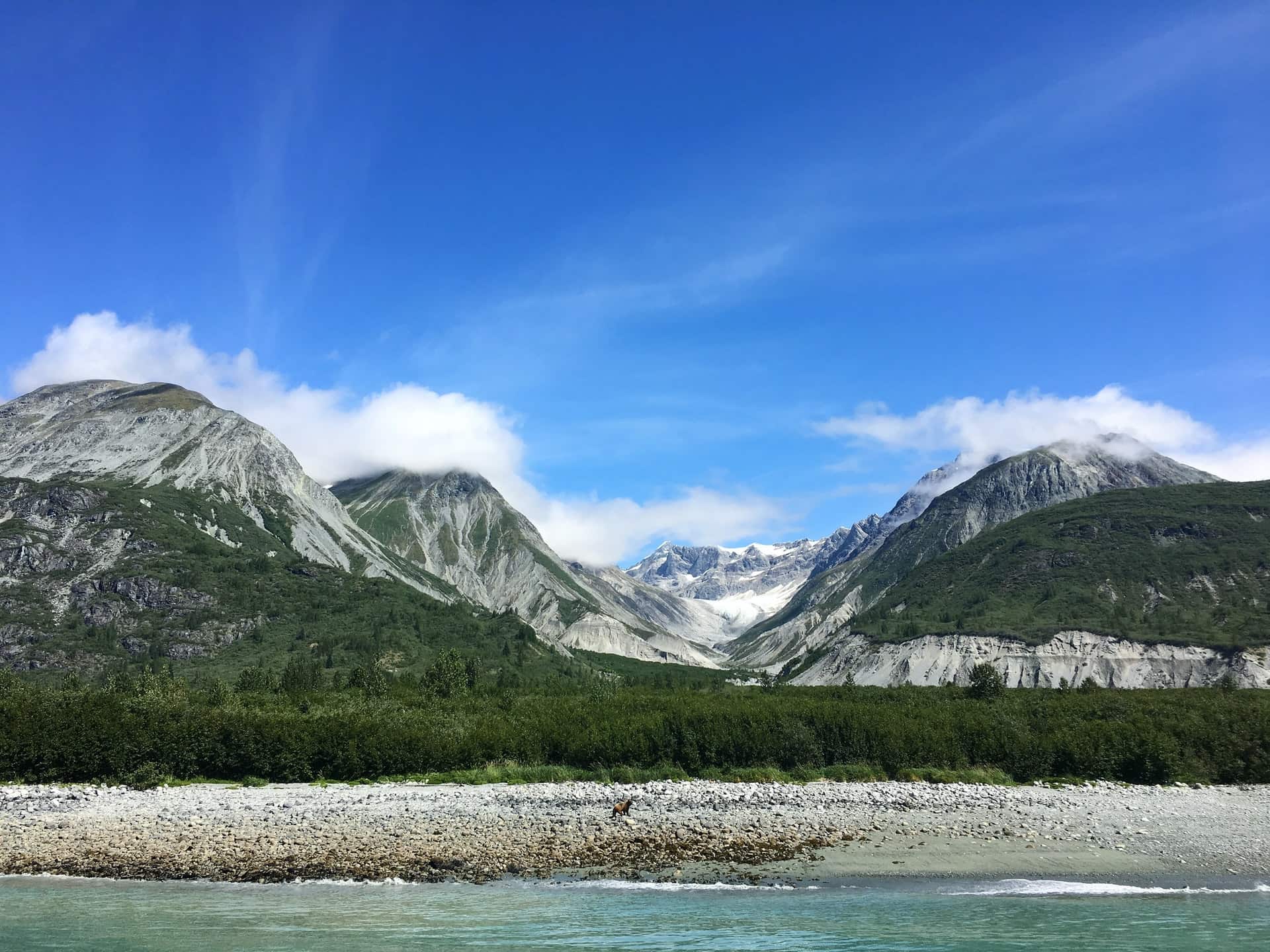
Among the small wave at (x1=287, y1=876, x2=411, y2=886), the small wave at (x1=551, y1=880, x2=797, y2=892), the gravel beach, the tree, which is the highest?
the tree

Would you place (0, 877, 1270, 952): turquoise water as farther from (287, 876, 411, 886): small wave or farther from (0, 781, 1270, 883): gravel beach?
(0, 781, 1270, 883): gravel beach

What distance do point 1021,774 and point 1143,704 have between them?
29550 millimetres

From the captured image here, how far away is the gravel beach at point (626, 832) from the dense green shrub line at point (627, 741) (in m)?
4.46

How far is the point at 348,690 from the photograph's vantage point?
423ft

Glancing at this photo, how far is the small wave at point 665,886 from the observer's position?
38688 mm

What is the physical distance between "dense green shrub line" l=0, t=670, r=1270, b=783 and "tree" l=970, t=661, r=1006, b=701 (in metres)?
32.8

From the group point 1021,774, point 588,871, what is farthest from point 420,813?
point 1021,774

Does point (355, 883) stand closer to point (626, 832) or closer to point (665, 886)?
point (665, 886)

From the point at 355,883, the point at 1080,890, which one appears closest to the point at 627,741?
the point at 355,883

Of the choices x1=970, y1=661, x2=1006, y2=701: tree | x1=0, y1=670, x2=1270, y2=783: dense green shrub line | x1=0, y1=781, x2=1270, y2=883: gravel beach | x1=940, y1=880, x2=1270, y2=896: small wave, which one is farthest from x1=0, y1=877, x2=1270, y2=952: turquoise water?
x1=970, y1=661, x2=1006, y2=701: tree

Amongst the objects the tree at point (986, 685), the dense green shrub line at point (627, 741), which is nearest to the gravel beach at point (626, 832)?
the dense green shrub line at point (627, 741)

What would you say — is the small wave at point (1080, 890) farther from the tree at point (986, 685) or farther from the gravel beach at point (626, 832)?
the tree at point (986, 685)

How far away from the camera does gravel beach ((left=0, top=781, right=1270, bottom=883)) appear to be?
41656mm

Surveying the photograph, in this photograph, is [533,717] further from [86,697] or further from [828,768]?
[86,697]
